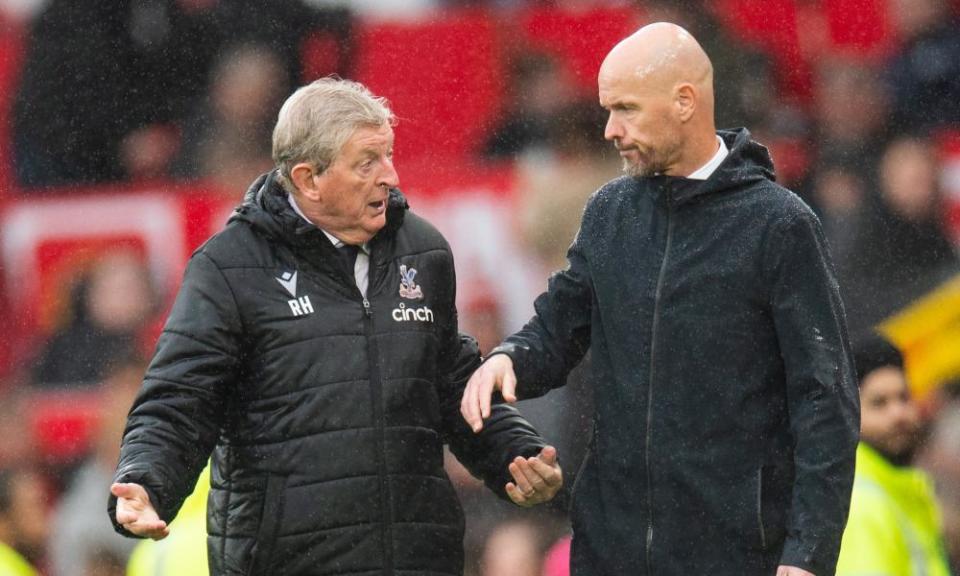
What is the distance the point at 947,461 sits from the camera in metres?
6.75

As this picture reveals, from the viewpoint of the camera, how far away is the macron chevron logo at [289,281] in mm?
3916

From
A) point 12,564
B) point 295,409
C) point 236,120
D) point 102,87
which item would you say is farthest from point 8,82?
point 295,409

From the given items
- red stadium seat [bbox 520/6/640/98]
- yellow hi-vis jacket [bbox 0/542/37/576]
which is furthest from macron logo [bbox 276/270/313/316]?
red stadium seat [bbox 520/6/640/98]

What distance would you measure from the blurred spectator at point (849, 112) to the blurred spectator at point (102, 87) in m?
2.52

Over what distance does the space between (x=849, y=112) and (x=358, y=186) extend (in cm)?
362

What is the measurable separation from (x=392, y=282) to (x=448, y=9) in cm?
350

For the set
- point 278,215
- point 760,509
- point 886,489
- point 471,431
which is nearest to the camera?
point 760,509

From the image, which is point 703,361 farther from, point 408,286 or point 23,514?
point 23,514

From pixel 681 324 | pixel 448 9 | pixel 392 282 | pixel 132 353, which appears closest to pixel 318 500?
pixel 392 282

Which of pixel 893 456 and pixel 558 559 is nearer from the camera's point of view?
pixel 893 456

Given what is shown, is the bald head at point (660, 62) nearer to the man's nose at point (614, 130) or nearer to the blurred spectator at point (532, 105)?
the man's nose at point (614, 130)

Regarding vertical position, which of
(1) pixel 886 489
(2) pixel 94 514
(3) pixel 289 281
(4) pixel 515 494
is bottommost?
(2) pixel 94 514

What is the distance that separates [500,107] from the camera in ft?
23.8

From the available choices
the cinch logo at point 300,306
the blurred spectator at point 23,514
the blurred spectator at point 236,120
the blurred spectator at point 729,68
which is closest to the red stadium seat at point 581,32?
the blurred spectator at point 729,68
